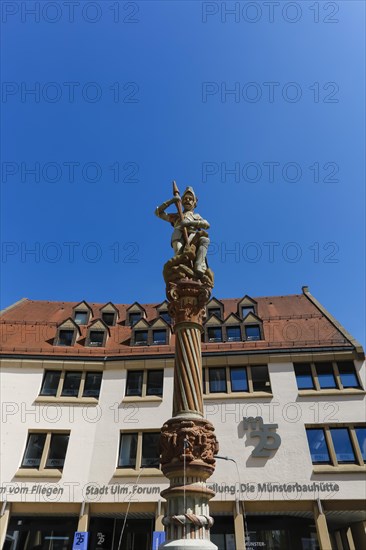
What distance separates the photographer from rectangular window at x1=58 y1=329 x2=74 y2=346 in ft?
73.0

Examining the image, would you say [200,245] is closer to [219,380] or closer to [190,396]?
[190,396]

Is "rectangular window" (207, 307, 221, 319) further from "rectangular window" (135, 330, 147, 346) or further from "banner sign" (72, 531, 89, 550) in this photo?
"banner sign" (72, 531, 89, 550)

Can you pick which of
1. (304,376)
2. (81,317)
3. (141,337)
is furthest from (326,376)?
(81,317)

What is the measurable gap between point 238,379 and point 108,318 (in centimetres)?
984

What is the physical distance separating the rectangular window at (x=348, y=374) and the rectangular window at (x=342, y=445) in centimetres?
223

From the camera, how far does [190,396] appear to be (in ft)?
22.0

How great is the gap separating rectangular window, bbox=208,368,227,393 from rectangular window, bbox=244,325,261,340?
2.69 m

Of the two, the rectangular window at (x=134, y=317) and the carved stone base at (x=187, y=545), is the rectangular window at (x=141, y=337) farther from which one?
the carved stone base at (x=187, y=545)

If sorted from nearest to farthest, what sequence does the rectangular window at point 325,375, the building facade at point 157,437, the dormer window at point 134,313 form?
the building facade at point 157,437
the rectangular window at point 325,375
the dormer window at point 134,313

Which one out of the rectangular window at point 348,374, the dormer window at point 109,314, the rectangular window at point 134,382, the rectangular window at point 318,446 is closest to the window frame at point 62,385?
the rectangular window at point 134,382

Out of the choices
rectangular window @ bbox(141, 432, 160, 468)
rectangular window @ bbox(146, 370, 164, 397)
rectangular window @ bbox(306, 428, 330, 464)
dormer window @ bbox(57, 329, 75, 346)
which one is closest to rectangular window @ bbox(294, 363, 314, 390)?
rectangular window @ bbox(306, 428, 330, 464)

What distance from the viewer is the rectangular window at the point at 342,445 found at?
17.4m

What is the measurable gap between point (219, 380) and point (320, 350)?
5.44 metres

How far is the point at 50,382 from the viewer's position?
20.3 metres
